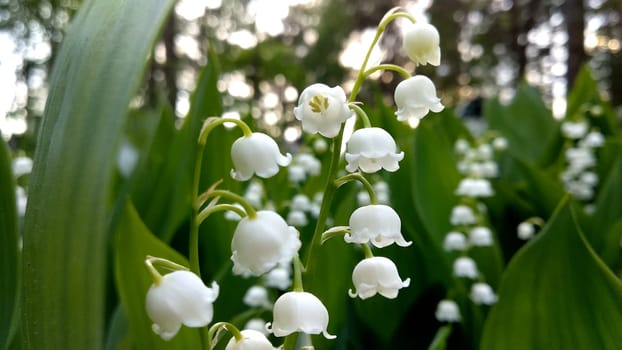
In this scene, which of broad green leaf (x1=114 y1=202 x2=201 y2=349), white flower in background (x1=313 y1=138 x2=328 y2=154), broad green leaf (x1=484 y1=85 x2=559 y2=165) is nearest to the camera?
broad green leaf (x1=114 y1=202 x2=201 y2=349)

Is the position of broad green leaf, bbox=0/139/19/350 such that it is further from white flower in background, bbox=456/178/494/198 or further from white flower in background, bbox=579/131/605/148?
white flower in background, bbox=579/131/605/148

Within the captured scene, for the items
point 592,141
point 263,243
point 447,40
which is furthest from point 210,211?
point 447,40

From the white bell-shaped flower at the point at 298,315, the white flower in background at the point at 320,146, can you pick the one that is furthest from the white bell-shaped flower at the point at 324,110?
the white flower in background at the point at 320,146

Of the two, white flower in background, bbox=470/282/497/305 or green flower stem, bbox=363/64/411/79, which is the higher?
green flower stem, bbox=363/64/411/79

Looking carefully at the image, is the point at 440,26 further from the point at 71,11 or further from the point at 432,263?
the point at 432,263

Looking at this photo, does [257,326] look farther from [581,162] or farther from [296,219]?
[581,162]

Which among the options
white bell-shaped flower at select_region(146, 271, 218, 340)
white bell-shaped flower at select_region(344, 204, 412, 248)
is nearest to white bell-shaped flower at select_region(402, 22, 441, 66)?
white bell-shaped flower at select_region(344, 204, 412, 248)

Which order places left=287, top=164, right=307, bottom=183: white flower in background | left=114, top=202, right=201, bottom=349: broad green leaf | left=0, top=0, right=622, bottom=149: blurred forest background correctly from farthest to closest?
1. left=0, top=0, right=622, bottom=149: blurred forest background
2. left=287, top=164, right=307, bottom=183: white flower in background
3. left=114, top=202, right=201, bottom=349: broad green leaf
